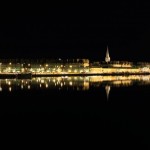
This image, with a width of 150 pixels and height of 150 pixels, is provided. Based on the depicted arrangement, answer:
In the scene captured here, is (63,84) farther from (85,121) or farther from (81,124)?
(81,124)

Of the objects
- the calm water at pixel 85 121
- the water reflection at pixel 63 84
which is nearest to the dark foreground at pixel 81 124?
the calm water at pixel 85 121

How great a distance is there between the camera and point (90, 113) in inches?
461

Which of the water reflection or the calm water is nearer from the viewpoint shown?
the calm water

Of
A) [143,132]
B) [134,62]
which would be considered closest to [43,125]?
[143,132]

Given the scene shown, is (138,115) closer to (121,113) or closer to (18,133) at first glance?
(121,113)

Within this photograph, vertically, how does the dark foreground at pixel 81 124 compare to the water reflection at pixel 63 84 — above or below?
above

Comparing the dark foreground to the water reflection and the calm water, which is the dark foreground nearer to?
the calm water

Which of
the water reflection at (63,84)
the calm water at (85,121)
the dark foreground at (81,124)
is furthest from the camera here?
the water reflection at (63,84)

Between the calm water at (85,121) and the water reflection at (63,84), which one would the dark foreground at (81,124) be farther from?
Answer: the water reflection at (63,84)

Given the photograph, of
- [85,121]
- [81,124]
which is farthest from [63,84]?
[81,124]

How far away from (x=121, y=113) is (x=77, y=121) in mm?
2148

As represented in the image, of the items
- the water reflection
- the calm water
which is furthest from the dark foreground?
the water reflection

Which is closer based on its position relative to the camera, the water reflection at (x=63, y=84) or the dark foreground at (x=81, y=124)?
the dark foreground at (x=81, y=124)

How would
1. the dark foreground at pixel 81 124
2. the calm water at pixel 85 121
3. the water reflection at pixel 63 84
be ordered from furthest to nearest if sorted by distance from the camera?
the water reflection at pixel 63 84
the calm water at pixel 85 121
the dark foreground at pixel 81 124
